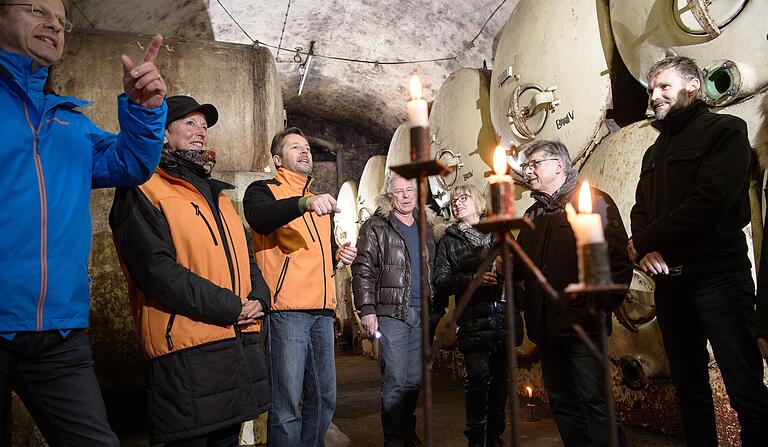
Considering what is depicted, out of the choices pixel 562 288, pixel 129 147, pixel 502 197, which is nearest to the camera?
pixel 502 197

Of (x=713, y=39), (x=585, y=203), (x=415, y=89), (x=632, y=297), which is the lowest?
(x=632, y=297)

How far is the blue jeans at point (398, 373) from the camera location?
3086 mm

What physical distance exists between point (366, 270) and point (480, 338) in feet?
2.54

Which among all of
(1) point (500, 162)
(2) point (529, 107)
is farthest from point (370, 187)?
(1) point (500, 162)

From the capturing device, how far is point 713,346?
6.78ft

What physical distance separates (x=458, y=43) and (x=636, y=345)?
4.46 metres

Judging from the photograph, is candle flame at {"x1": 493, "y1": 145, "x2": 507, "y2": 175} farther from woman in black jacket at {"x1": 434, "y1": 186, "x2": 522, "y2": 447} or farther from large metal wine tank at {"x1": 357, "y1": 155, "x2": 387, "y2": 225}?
large metal wine tank at {"x1": 357, "y1": 155, "x2": 387, "y2": 225}

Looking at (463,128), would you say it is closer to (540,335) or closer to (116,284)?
(540,335)

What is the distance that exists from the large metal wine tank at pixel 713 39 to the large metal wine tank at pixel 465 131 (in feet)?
5.65

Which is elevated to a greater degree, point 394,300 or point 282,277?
point 282,277

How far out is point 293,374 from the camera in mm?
2508

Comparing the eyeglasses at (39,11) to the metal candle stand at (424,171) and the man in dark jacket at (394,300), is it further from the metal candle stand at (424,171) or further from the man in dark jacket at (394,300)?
the man in dark jacket at (394,300)

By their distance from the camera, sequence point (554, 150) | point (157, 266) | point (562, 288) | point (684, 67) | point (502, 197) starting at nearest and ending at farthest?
1. point (502, 197)
2. point (157, 266)
3. point (684, 67)
4. point (562, 288)
5. point (554, 150)

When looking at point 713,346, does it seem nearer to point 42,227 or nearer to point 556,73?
point 556,73
